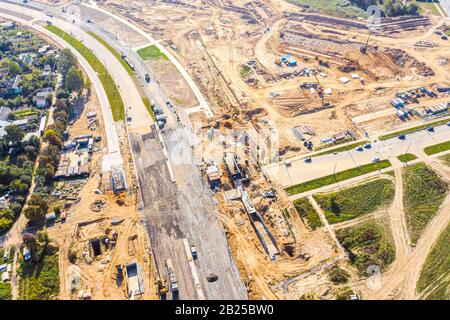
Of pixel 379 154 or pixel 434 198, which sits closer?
pixel 434 198

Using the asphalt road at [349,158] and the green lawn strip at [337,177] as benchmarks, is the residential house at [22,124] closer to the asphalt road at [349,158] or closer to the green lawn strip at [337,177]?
the asphalt road at [349,158]

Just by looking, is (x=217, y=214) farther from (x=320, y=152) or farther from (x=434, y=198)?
(x=434, y=198)

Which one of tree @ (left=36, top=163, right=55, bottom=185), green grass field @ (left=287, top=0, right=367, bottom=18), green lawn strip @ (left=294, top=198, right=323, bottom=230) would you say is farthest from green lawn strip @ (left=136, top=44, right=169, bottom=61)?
green lawn strip @ (left=294, top=198, right=323, bottom=230)

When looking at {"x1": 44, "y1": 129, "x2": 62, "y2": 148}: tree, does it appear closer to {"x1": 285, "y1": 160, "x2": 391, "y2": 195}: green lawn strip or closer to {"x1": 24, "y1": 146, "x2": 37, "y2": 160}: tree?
{"x1": 24, "y1": 146, "x2": 37, "y2": 160}: tree

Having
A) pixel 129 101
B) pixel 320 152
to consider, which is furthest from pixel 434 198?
pixel 129 101

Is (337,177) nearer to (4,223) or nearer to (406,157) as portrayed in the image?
(406,157)

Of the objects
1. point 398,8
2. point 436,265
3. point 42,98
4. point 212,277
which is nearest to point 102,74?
point 42,98
